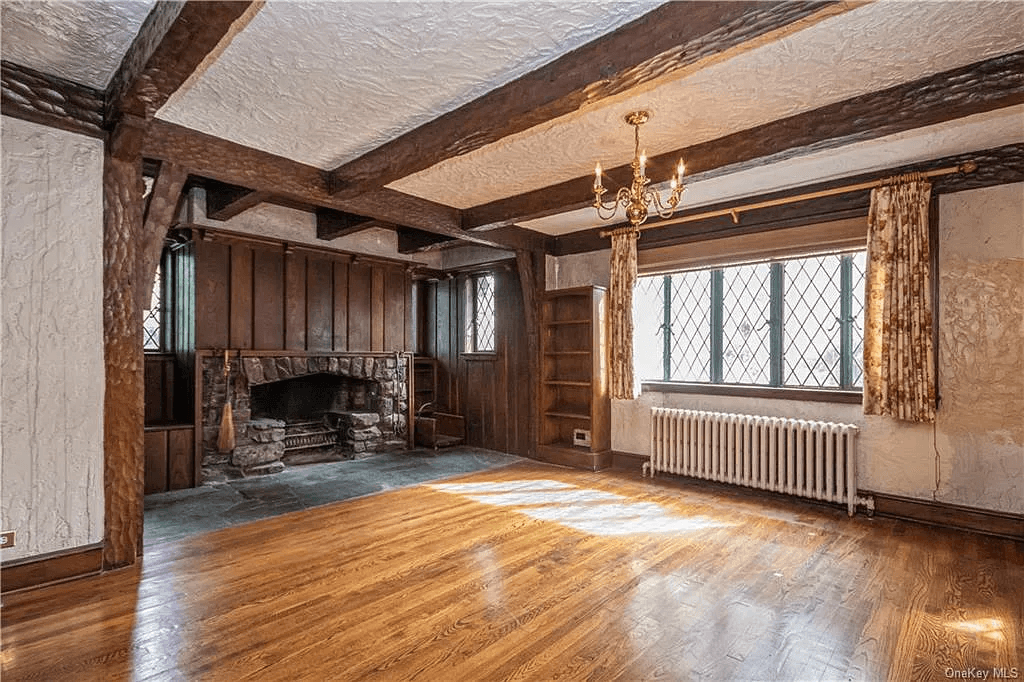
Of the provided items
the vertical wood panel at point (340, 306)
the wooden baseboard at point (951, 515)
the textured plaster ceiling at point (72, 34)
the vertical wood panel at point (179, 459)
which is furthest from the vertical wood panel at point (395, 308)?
the wooden baseboard at point (951, 515)

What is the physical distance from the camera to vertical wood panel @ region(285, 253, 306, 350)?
18.2ft

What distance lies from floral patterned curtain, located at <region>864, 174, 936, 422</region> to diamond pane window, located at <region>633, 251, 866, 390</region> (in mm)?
319

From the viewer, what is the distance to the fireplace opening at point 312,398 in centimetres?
599

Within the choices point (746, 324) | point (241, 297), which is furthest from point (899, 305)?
point (241, 297)

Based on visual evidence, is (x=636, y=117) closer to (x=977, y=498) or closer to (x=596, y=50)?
(x=596, y=50)

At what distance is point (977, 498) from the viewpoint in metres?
3.50

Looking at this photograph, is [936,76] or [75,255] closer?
[936,76]

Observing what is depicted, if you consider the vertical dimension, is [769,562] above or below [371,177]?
below

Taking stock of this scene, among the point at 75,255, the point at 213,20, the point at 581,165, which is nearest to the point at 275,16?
the point at 213,20

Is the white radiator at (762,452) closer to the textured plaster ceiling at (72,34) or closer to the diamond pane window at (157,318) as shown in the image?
the textured plaster ceiling at (72,34)

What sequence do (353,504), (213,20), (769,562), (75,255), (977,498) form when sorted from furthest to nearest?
(353,504)
(977,498)
(769,562)
(75,255)
(213,20)

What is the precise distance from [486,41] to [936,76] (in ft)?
6.99

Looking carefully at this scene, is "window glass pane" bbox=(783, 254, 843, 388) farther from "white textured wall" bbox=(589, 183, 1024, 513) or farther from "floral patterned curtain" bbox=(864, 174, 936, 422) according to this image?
"white textured wall" bbox=(589, 183, 1024, 513)

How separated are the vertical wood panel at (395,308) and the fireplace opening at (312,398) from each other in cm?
57
